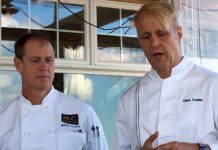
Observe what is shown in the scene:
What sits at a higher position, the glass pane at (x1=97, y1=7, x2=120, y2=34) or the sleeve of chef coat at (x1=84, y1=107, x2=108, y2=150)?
the glass pane at (x1=97, y1=7, x2=120, y2=34)

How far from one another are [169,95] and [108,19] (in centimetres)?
260

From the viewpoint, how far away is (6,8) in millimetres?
4078

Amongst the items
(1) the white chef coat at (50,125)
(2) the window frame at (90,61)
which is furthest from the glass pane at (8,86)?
(1) the white chef coat at (50,125)

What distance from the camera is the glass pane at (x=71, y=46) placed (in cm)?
422

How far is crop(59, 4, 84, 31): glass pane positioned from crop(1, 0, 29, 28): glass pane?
0.35 metres

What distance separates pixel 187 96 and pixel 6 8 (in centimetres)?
262

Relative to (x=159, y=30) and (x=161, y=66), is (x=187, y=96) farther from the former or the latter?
(x=159, y=30)

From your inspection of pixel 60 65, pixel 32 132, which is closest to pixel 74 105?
pixel 32 132

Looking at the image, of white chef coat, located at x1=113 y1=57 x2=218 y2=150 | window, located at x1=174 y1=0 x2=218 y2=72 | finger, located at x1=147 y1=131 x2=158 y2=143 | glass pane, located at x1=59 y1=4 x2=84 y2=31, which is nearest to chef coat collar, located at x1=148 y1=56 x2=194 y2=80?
white chef coat, located at x1=113 y1=57 x2=218 y2=150

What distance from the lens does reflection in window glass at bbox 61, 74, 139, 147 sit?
435cm

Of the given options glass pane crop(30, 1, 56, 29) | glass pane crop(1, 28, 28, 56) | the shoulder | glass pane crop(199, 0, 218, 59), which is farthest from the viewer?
glass pane crop(30, 1, 56, 29)

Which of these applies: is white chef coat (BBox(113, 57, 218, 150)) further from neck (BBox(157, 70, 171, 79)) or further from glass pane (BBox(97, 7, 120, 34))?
glass pane (BBox(97, 7, 120, 34))

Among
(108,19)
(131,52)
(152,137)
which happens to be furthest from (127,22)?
(152,137)

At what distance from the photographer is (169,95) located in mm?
1968
